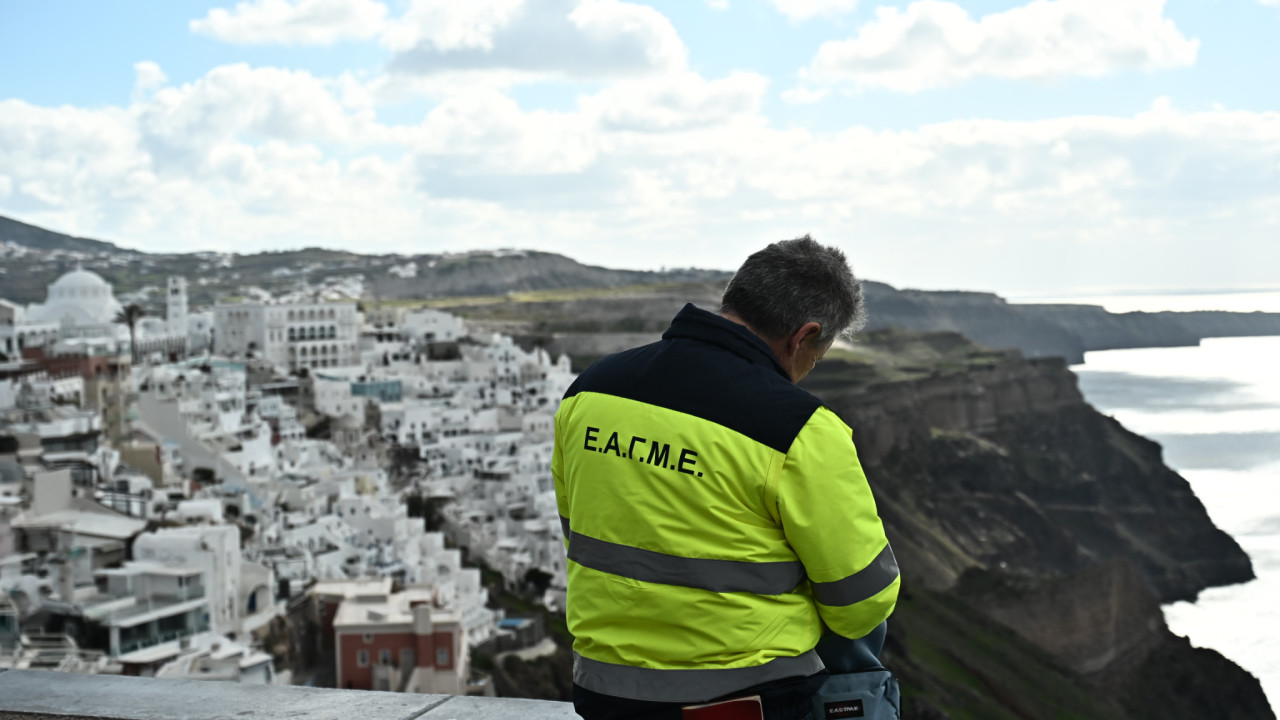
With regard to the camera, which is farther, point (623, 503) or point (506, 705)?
point (506, 705)

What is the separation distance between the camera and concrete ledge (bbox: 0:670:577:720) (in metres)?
2.82

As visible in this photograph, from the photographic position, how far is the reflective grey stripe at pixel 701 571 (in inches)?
73.9

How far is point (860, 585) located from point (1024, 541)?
195 feet

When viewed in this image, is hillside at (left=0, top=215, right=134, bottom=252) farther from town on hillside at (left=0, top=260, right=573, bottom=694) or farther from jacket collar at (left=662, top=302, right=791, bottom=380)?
jacket collar at (left=662, top=302, right=791, bottom=380)

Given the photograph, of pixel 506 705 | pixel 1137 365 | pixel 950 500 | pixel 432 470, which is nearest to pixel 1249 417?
pixel 1137 365

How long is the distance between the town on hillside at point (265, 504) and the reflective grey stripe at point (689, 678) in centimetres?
1084

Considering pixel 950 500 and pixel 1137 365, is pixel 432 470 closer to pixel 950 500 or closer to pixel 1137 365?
pixel 950 500

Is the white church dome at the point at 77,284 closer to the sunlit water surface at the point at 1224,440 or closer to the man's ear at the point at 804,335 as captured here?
the sunlit water surface at the point at 1224,440

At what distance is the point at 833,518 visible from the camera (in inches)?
72.8

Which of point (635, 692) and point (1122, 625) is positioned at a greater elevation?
point (635, 692)

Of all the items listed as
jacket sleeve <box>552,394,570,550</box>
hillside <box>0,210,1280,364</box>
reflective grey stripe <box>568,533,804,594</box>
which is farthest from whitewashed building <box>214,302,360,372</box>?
reflective grey stripe <box>568,533,804,594</box>

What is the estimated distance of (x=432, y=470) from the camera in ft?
118

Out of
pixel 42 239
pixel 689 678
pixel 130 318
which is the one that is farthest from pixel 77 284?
pixel 42 239

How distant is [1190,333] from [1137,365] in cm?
1861
